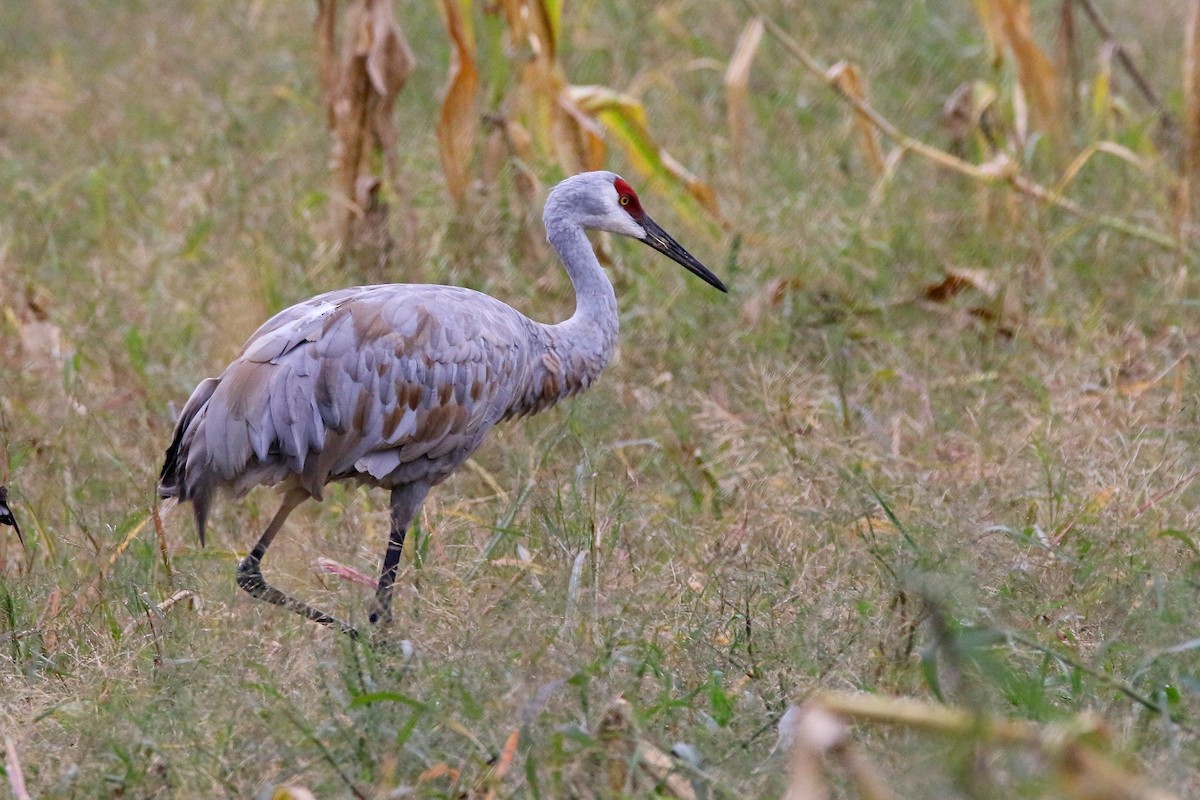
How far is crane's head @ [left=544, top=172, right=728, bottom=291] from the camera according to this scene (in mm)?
→ 5039

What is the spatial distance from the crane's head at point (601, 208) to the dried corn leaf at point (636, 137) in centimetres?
109

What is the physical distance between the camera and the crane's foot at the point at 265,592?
13.5 feet

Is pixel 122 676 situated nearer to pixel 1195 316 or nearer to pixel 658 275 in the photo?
pixel 658 275

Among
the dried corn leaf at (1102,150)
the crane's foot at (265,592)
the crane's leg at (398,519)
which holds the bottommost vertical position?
the crane's foot at (265,592)

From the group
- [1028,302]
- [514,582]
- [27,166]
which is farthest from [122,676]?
[27,166]

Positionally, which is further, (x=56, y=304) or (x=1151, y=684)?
A: (x=56, y=304)

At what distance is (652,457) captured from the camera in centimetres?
534

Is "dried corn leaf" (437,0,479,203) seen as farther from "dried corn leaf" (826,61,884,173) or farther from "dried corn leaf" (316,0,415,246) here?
"dried corn leaf" (826,61,884,173)

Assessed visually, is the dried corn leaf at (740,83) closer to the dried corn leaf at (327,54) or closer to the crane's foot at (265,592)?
the dried corn leaf at (327,54)

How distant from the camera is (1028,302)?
6203mm

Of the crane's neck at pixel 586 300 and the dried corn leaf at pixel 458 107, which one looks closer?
the crane's neck at pixel 586 300

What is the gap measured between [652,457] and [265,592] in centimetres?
148

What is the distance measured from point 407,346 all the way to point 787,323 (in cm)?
206

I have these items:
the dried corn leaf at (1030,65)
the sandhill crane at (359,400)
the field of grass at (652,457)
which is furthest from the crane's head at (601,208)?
the dried corn leaf at (1030,65)
